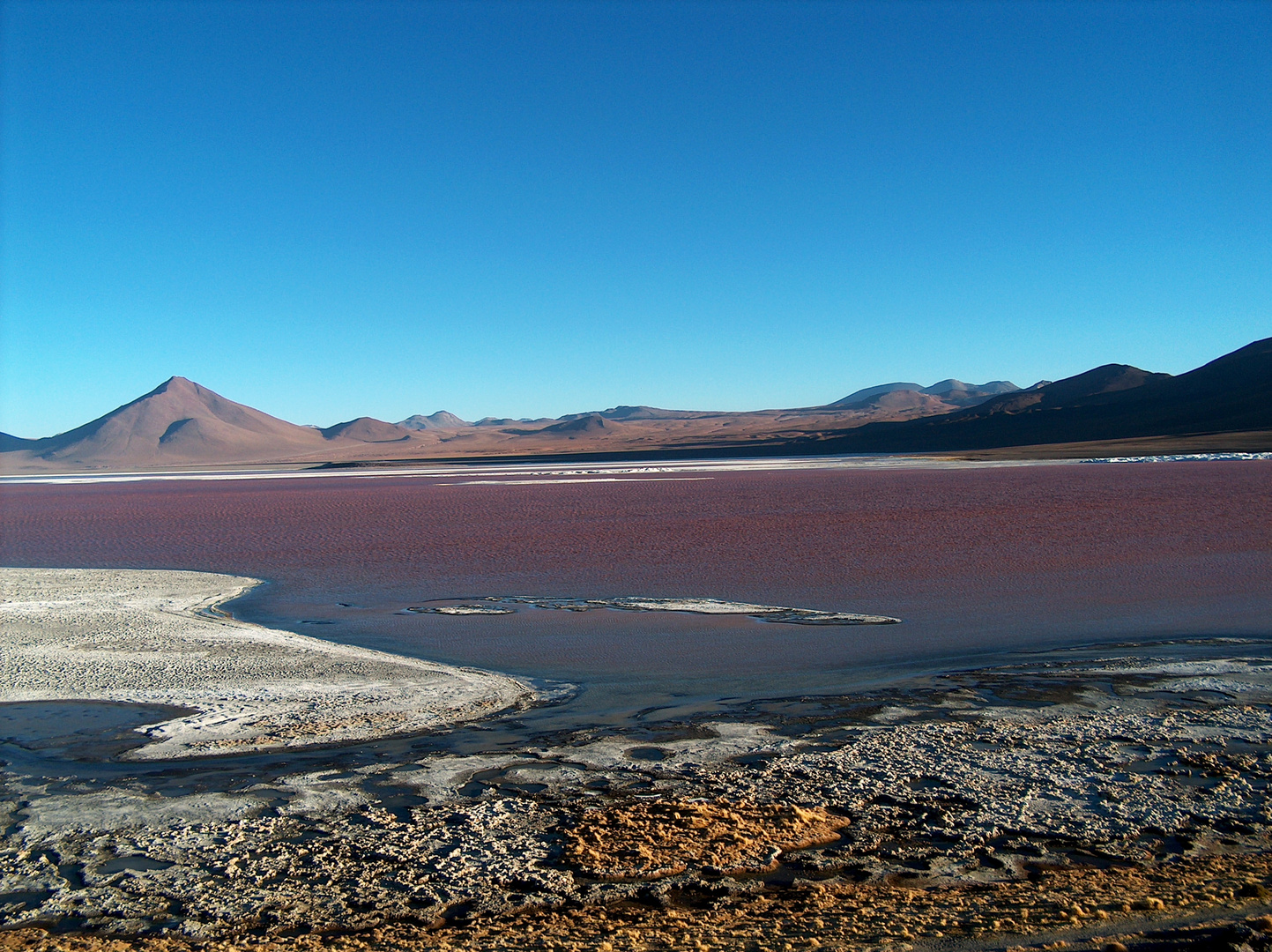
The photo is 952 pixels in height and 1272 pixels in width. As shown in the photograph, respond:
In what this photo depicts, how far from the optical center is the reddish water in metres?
8.80

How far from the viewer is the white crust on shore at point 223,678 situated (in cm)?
643

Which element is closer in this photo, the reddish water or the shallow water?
the shallow water

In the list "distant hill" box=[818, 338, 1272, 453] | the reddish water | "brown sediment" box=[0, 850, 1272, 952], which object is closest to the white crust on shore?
the reddish water

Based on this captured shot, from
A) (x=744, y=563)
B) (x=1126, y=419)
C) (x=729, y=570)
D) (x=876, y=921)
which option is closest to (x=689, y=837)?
(x=876, y=921)

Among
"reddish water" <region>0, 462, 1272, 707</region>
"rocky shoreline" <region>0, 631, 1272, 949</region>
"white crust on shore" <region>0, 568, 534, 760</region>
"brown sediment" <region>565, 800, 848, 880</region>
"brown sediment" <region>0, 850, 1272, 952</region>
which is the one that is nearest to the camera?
"brown sediment" <region>0, 850, 1272, 952</region>

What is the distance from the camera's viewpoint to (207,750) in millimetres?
6016

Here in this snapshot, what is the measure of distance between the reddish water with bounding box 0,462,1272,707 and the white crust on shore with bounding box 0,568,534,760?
0.75 metres

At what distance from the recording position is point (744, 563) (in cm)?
1420

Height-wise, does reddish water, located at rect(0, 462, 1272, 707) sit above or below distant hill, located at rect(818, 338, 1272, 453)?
below

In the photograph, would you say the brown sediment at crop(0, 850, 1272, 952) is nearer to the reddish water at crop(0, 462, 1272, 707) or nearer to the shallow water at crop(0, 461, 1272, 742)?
the shallow water at crop(0, 461, 1272, 742)

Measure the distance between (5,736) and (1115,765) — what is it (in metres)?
7.37

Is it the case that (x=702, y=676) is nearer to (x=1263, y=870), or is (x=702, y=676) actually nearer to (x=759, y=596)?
(x=759, y=596)

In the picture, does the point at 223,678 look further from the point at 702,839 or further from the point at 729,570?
the point at 729,570

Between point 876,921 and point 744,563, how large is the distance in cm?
1069
